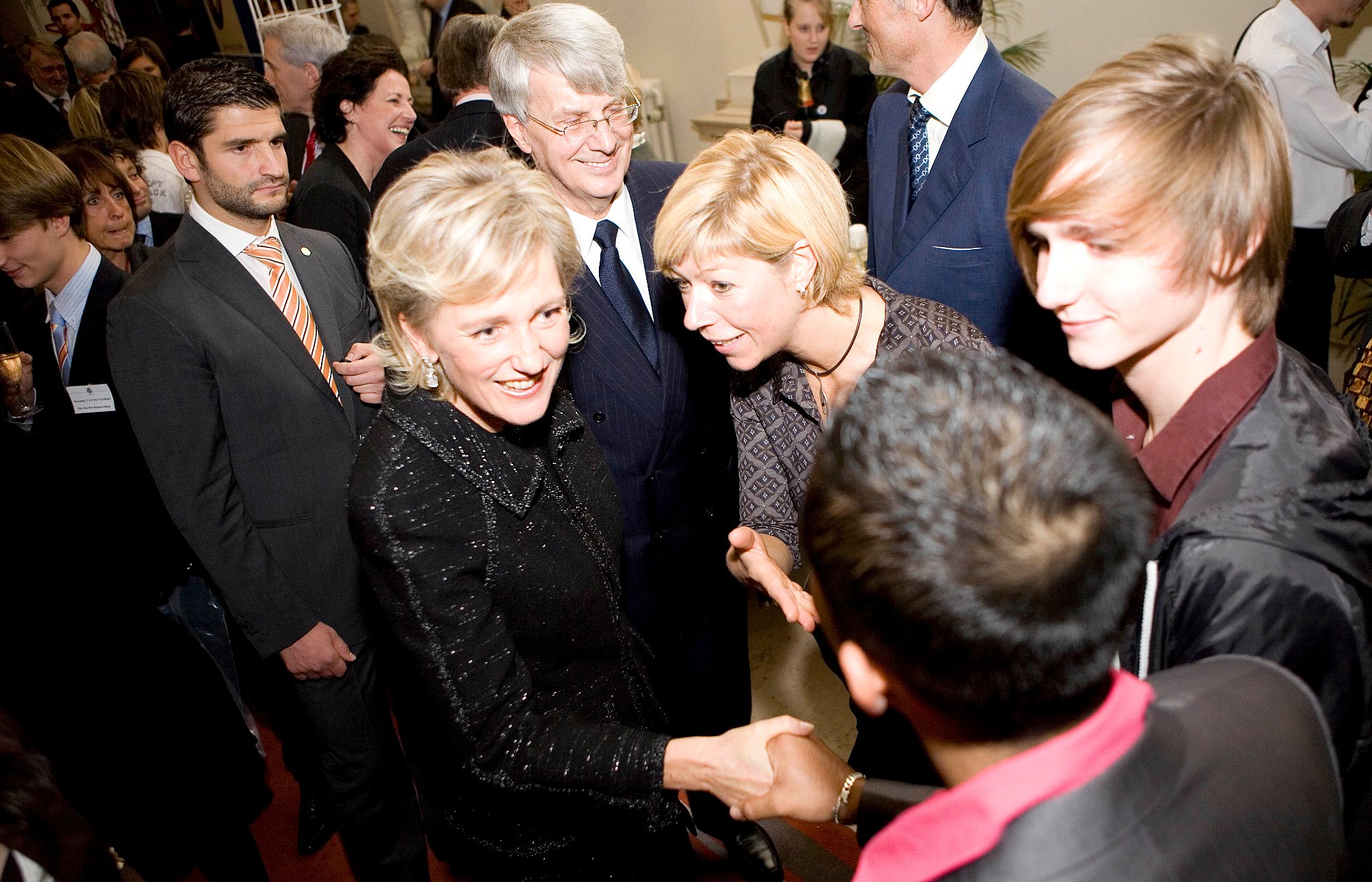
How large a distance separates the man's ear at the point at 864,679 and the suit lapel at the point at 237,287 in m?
1.78

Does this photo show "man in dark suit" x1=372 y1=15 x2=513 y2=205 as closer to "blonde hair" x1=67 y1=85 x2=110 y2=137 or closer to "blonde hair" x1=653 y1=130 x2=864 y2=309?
"blonde hair" x1=653 y1=130 x2=864 y2=309

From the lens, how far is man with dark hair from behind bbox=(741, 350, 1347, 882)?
2.36 feet

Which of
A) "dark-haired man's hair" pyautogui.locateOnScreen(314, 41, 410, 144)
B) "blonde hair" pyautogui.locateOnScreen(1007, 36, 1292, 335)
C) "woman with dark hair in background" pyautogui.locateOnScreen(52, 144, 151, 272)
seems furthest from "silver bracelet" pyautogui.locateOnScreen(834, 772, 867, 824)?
"dark-haired man's hair" pyautogui.locateOnScreen(314, 41, 410, 144)

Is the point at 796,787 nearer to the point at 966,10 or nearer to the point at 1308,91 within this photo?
the point at 966,10

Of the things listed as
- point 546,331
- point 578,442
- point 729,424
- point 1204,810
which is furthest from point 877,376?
point 729,424

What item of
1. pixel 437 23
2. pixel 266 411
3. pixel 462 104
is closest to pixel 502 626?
pixel 266 411

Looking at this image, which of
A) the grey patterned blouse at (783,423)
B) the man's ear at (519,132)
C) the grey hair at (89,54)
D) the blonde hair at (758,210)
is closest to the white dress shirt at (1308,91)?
the grey patterned blouse at (783,423)

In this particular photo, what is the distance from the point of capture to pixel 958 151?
2338 mm

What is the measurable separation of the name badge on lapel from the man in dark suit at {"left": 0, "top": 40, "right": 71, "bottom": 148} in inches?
197

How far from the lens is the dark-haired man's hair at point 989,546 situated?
0.73 m

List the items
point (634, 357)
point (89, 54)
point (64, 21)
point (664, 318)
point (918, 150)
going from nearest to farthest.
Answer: point (634, 357), point (664, 318), point (918, 150), point (89, 54), point (64, 21)

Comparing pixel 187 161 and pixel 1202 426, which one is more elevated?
pixel 187 161

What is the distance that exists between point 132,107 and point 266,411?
3505mm

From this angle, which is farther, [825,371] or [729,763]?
[825,371]
